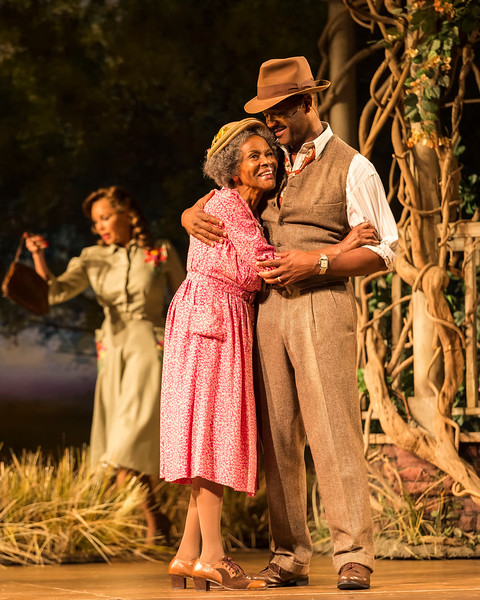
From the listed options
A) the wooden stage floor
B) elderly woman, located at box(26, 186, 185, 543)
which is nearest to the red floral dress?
the wooden stage floor

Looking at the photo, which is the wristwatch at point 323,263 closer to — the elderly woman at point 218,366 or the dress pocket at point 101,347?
the elderly woman at point 218,366

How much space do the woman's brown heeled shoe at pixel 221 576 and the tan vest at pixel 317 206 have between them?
2.84 ft

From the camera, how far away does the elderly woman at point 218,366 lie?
3.13 meters

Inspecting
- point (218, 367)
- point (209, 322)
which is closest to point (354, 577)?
point (218, 367)

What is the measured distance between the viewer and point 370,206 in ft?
10.4

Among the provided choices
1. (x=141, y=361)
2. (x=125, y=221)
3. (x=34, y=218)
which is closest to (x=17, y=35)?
(x=34, y=218)

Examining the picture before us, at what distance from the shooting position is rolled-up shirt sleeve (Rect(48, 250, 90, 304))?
528 centimetres

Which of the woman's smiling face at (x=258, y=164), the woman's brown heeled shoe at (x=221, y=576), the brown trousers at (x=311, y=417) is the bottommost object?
the woman's brown heeled shoe at (x=221, y=576)

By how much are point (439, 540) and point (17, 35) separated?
151 inches

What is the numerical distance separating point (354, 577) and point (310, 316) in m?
0.77

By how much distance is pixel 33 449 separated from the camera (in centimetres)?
602

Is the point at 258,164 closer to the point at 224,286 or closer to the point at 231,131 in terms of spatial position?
the point at 231,131

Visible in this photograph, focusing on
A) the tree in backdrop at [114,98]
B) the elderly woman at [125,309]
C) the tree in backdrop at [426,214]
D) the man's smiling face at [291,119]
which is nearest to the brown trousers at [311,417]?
the man's smiling face at [291,119]

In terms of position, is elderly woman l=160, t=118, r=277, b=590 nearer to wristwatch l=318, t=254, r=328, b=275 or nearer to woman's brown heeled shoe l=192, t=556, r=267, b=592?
woman's brown heeled shoe l=192, t=556, r=267, b=592
